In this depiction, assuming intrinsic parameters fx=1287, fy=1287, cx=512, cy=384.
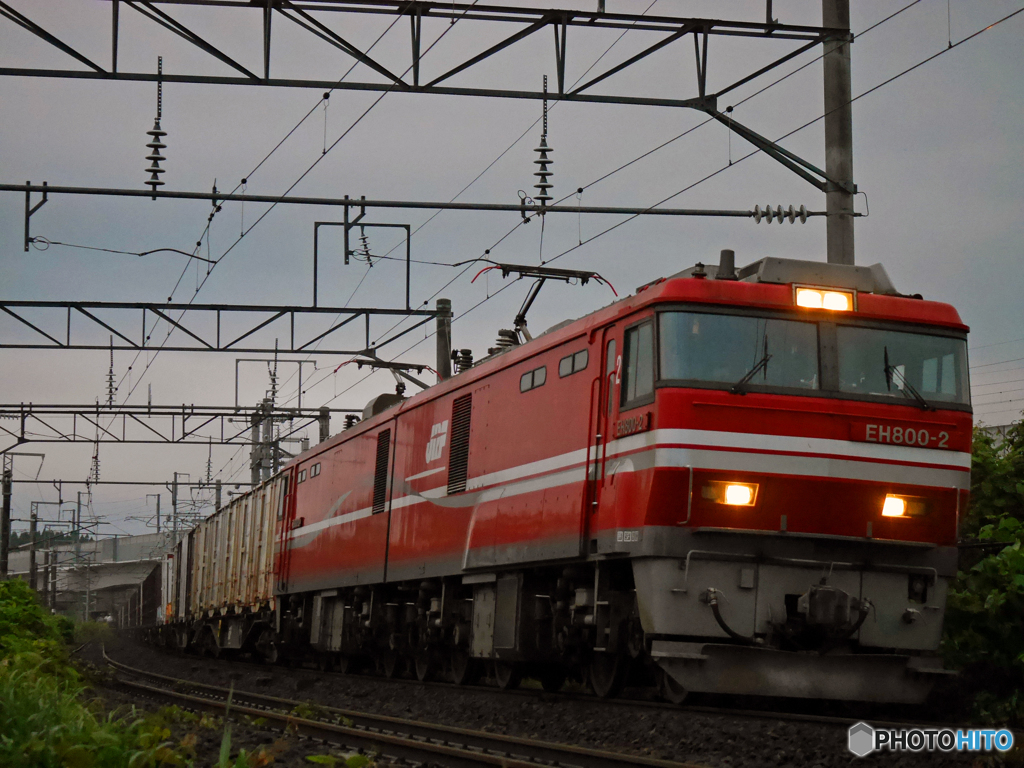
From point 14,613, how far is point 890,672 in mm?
13495

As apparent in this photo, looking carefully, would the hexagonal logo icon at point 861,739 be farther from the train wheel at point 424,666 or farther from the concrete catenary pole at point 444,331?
the concrete catenary pole at point 444,331

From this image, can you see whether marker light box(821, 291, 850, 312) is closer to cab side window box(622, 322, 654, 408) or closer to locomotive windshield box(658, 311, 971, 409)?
locomotive windshield box(658, 311, 971, 409)

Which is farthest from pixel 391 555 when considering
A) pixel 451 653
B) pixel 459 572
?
pixel 459 572

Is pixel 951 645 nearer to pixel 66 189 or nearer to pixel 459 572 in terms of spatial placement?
pixel 459 572

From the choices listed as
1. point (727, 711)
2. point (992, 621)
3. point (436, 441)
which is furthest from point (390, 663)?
point (992, 621)

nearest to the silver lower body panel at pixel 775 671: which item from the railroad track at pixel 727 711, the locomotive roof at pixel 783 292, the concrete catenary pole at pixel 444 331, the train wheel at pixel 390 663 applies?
the railroad track at pixel 727 711

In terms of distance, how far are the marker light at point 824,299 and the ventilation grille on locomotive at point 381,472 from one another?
8.84m

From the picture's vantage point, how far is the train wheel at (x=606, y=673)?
12.6 metres

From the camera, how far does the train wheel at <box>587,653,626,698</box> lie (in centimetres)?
1263

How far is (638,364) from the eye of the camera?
→ 36.9 ft

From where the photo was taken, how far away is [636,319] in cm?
1133

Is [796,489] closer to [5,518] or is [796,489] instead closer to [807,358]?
[807,358]

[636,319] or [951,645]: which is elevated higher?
[636,319]

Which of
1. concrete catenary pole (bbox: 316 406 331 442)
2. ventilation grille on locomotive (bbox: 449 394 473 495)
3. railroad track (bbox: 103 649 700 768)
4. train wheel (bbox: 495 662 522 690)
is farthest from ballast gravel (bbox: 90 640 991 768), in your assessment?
concrete catenary pole (bbox: 316 406 331 442)
